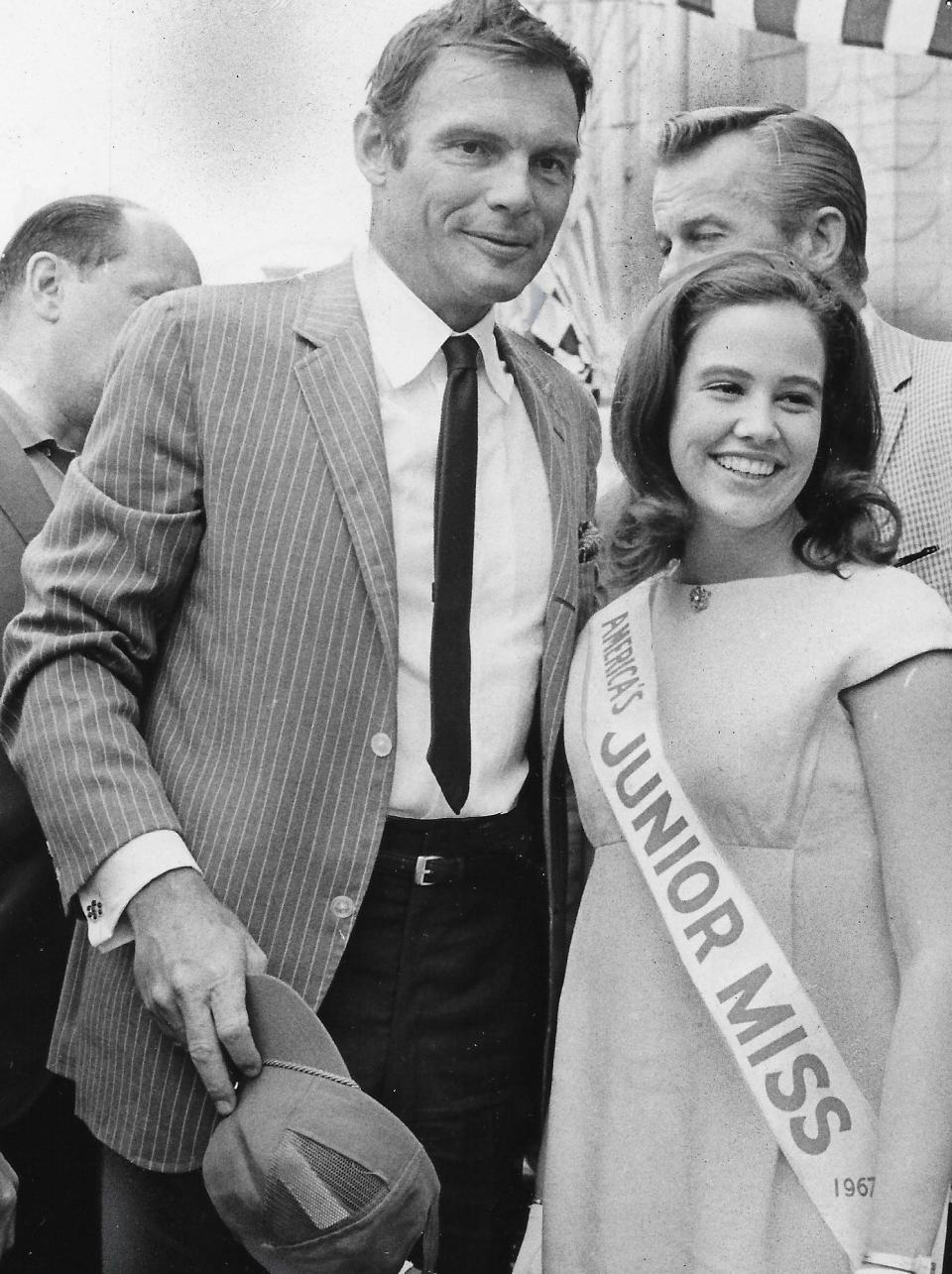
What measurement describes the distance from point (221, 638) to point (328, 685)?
0.16 meters

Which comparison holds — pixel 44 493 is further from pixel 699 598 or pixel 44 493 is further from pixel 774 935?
pixel 774 935

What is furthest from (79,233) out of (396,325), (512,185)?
(512,185)

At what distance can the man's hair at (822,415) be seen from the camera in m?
1.77

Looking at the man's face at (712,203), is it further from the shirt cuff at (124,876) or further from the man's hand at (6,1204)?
the man's hand at (6,1204)

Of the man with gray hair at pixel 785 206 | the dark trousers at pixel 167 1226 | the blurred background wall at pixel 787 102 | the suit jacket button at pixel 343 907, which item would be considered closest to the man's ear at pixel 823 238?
the man with gray hair at pixel 785 206

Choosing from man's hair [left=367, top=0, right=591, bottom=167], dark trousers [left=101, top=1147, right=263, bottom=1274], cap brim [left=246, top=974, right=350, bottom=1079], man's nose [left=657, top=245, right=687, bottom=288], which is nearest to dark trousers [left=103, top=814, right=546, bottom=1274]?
dark trousers [left=101, top=1147, right=263, bottom=1274]

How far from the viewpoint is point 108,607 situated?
1759 millimetres

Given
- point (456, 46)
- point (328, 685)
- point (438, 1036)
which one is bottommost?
point (438, 1036)

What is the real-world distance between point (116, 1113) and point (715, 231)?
194 cm

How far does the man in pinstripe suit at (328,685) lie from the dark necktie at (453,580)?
26 millimetres

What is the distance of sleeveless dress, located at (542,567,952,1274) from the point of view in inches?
63.4

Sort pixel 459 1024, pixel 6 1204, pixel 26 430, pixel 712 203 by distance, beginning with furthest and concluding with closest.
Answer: pixel 712 203 → pixel 26 430 → pixel 459 1024 → pixel 6 1204

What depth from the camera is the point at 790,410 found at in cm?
175

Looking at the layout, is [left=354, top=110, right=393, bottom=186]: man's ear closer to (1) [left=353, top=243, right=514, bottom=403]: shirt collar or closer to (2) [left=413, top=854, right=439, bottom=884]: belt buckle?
(1) [left=353, top=243, right=514, bottom=403]: shirt collar
